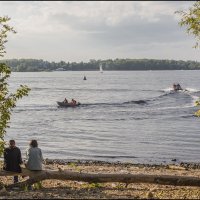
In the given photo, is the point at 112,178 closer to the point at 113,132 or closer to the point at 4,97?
the point at 4,97

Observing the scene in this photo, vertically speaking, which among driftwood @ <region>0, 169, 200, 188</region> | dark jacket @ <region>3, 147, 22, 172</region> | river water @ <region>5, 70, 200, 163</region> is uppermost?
dark jacket @ <region>3, 147, 22, 172</region>

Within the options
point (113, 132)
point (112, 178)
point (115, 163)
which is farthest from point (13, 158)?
point (113, 132)

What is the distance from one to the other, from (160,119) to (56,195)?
42.5 metres

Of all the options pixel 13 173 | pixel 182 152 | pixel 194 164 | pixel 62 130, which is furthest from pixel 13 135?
pixel 13 173

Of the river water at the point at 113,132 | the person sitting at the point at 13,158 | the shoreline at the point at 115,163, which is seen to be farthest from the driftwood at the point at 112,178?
the river water at the point at 113,132

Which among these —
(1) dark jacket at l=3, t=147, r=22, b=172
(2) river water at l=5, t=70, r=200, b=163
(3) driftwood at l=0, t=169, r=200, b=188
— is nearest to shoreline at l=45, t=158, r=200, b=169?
(2) river water at l=5, t=70, r=200, b=163

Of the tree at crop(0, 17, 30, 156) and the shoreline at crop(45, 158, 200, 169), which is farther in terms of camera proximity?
the shoreline at crop(45, 158, 200, 169)

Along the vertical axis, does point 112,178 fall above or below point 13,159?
below

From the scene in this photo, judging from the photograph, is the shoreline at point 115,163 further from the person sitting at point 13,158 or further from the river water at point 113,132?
the person sitting at point 13,158

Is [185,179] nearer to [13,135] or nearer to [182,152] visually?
[182,152]

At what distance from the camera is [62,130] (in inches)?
1843

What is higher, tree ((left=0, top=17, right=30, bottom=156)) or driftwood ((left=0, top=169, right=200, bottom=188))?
tree ((left=0, top=17, right=30, bottom=156))

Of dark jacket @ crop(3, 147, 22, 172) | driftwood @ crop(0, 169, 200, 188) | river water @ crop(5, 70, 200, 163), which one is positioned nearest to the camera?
driftwood @ crop(0, 169, 200, 188)

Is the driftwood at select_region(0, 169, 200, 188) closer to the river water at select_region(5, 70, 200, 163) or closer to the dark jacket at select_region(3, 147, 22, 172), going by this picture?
the dark jacket at select_region(3, 147, 22, 172)
